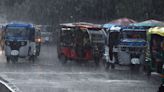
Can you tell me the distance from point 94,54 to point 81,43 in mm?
897

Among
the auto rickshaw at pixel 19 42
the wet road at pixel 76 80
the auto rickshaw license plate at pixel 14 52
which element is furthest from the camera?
the auto rickshaw at pixel 19 42

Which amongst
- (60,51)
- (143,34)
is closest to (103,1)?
(60,51)

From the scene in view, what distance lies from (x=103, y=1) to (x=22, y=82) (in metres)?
28.7

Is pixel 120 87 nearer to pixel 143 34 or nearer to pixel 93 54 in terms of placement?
pixel 143 34

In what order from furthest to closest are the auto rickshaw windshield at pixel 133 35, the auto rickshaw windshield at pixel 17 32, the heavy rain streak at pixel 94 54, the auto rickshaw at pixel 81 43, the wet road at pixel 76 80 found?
1. the auto rickshaw windshield at pixel 17 32
2. the auto rickshaw at pixel 81 43
3. the auto rickshaw windshield at pixel 133 35
4. the heavy rain streak at pixel 94 54
5. the wet road at pixel 76 80

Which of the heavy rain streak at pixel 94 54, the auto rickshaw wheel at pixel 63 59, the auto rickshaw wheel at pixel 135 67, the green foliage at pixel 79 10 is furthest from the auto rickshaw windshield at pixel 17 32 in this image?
the green foliage at pixel 79 10

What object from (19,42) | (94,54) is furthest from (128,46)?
(19,42)

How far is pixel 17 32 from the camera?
30.0 meters

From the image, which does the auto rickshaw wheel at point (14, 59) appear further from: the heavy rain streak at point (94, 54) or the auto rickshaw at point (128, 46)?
the auto rickshaw at point (128, 46)

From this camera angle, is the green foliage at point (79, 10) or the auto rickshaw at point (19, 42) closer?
the auto rickshaw at point (19, 42)

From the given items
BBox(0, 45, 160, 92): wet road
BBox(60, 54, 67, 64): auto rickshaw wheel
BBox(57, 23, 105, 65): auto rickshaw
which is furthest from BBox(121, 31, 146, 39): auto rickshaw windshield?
BBox(60, 54, 67, 64): auto rickshaw wheel

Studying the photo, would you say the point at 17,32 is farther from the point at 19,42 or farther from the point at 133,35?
the point at 133,35

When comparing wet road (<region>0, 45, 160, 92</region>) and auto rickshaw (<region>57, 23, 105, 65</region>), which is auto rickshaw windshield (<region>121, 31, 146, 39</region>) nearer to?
wet road (<region>0, 45, 160, 92</region>)

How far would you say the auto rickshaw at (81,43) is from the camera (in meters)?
28.7
